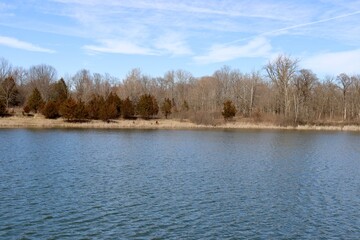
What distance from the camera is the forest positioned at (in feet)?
246

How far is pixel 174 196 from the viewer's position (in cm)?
1806

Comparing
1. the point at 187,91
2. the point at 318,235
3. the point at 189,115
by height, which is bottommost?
the point at 318,235

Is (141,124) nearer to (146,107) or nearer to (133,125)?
(133,125)

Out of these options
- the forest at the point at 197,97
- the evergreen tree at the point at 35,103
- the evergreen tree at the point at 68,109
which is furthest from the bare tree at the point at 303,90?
the evergreen tree at the point at 35,103

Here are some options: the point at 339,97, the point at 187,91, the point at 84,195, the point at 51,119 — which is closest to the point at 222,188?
the point at 84,195

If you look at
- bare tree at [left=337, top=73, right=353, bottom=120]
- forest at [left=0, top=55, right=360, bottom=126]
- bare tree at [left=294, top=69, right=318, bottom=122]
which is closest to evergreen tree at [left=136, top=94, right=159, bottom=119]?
forest at [left=0, top=55, right=360, bottom=126]

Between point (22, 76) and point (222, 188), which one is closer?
point (222, 188)

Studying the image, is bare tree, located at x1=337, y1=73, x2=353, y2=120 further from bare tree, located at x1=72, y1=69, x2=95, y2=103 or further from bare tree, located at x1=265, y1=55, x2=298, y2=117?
bare tree, located at x1=72, y1=69, x2=95, y2=103

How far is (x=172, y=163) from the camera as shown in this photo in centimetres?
2786

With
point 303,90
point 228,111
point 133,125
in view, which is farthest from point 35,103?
point 303,90

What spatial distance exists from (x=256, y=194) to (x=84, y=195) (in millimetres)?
8047

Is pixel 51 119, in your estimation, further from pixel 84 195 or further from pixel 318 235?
pixel 318 235

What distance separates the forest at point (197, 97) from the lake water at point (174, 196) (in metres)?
A: 43.7

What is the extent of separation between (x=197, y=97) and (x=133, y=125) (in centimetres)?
3847
